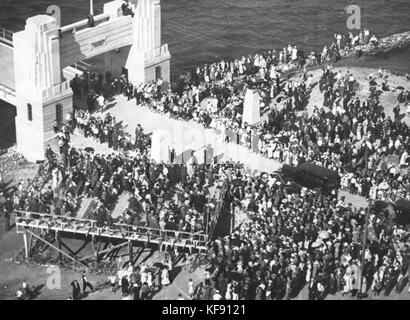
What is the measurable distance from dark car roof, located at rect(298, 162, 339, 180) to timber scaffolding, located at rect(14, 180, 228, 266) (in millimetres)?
5697

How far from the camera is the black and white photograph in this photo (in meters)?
54.5

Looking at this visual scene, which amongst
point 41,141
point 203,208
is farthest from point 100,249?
point 41,141

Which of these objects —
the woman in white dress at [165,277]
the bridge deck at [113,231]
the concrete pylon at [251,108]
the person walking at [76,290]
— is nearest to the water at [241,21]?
the concrete pylon at [251,108]

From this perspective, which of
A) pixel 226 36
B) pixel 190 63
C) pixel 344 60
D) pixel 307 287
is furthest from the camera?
pixel 226 36

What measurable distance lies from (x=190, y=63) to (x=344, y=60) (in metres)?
26.2

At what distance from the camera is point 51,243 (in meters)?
62.5

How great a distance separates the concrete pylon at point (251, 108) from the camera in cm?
7084

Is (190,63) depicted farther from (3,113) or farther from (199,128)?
(199,128)

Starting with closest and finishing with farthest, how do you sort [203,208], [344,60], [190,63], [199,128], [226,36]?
1. [203,208]
2. [199,128]
3. [344,60]
4. [190,63]
5. [226,36]

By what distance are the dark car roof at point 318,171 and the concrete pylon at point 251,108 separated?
9151 mm

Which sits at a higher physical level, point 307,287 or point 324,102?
point 324,102

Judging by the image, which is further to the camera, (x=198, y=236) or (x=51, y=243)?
(x=51, y=243)

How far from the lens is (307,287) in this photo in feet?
179
